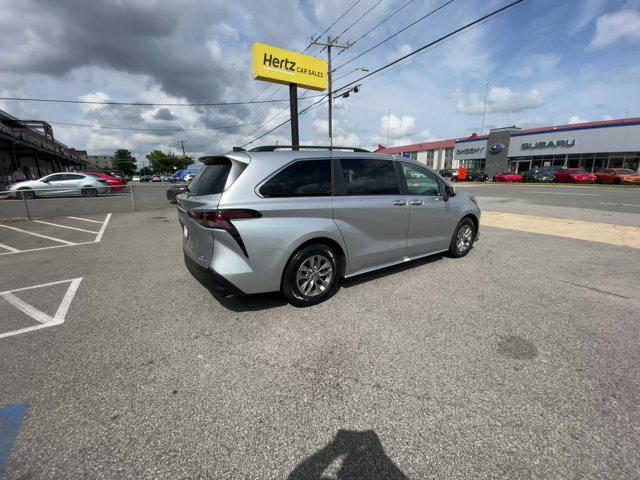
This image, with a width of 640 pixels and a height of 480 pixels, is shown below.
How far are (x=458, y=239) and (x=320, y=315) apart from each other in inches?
129

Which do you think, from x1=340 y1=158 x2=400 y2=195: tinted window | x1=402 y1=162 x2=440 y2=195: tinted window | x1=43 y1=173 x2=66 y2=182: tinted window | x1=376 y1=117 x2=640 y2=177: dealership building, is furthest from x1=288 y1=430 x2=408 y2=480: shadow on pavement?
x1=376 y1=117 x2=640 y2=177: dealership building

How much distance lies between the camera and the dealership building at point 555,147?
33656mm

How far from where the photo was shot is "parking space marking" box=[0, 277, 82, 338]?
10.7ft

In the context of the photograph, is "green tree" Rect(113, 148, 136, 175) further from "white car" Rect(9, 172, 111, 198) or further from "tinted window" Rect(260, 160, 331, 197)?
"tinted window" Rect(260, 160, 331, 197)

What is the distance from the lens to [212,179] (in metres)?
3.38

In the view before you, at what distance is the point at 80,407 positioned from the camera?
2.16 meters

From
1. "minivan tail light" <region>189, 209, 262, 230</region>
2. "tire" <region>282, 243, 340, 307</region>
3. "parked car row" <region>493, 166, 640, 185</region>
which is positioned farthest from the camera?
"parked car row" <region>493, 166, 640, 185</region>

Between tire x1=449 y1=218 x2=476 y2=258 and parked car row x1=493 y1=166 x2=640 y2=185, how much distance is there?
31416 millimetres

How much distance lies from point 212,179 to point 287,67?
56.3 ft

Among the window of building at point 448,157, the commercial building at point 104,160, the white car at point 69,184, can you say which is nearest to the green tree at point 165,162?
the commercial building at point 104,160

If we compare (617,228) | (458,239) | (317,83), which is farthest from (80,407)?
(317,83)

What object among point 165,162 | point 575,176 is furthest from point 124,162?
point 575,176

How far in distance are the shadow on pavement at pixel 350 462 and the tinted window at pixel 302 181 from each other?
227cm

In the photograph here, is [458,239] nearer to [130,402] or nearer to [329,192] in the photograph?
[329,192]
